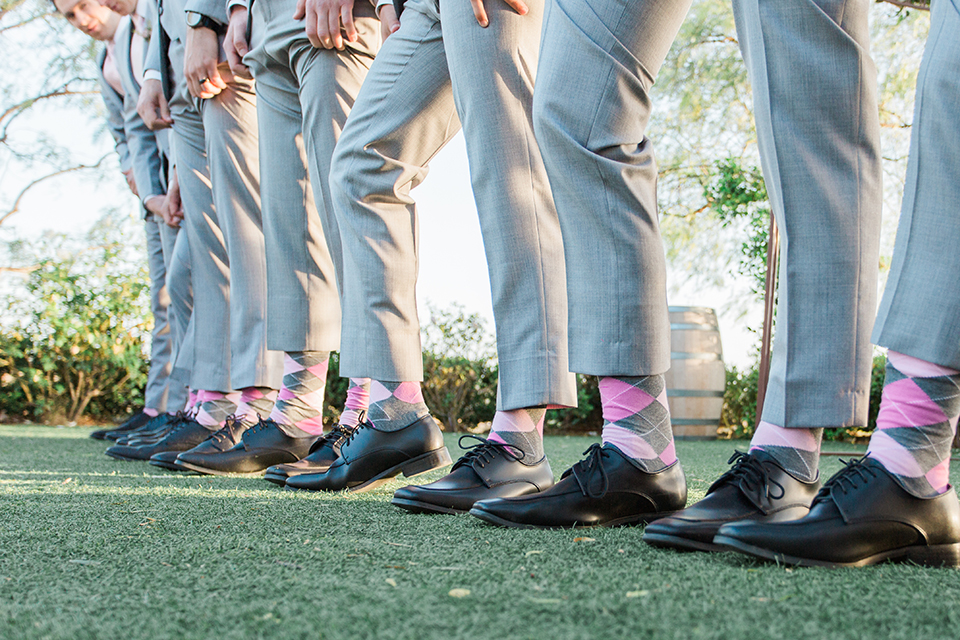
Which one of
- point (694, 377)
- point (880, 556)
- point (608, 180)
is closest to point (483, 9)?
point (608, 180)

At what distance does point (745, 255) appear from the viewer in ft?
20.3

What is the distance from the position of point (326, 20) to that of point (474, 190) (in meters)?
0.70

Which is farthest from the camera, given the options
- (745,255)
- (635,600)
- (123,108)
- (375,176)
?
(745,255)

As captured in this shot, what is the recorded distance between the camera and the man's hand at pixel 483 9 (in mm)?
1400

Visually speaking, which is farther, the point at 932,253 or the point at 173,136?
the point at 173,136

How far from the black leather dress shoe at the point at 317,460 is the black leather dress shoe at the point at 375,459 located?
89 millimetres

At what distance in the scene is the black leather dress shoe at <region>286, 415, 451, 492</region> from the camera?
5.13ft

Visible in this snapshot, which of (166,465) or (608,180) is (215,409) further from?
(608,180)

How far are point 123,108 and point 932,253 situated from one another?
422 cm

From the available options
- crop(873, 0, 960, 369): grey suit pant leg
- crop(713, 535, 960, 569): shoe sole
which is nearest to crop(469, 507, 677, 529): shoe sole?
crop(713, 535, 960, 569): shoe sole

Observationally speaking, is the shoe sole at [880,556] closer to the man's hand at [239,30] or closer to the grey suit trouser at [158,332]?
the man's hand at [239,30]

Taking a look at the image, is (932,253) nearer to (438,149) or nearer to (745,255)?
(438,149)

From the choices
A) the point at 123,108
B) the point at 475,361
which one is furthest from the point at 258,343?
the point at 475,361

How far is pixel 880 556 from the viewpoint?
87 cm
